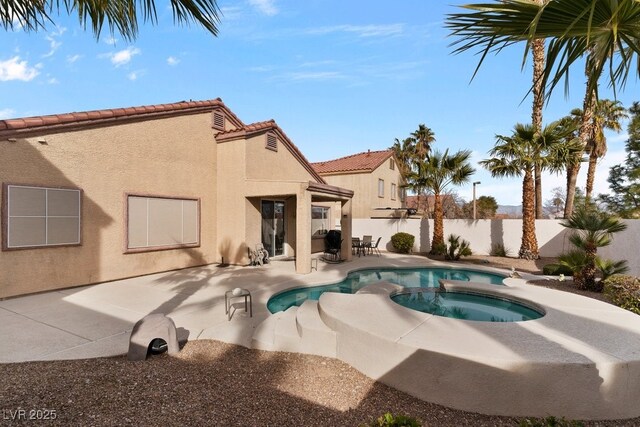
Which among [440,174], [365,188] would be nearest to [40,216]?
[440,174]

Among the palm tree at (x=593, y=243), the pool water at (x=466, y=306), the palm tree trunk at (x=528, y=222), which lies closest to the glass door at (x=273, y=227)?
the pool water at (x=466, y=306)

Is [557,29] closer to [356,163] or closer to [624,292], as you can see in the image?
[624,292]

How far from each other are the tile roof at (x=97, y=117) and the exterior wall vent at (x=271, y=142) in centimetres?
271

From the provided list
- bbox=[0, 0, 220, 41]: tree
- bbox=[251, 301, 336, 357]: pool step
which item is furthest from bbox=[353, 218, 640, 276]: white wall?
bbox=[0, 0, 220, 41]: tree

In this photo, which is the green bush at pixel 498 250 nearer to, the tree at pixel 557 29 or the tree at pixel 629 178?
the tree at pixel 629 178

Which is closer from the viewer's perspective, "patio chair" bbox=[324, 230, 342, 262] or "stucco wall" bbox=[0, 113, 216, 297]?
"stucco wall" bbox=[0, 113, 216, 297]

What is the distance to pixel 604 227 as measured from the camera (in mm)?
9336

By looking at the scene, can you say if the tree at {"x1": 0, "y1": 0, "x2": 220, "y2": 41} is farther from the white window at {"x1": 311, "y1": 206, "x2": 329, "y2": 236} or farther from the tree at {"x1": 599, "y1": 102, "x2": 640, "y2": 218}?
the tree at {"x1": 599, "y1": 102, "x2": 640, "y2": 218}

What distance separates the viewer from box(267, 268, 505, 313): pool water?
30.9 ft

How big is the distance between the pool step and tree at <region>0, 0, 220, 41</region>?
15.2 ft

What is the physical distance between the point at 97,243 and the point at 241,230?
512cm

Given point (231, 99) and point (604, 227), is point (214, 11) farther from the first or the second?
point (231, 99)

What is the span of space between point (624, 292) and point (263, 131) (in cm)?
1369

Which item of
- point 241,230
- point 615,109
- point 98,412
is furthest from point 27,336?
point 615,109
